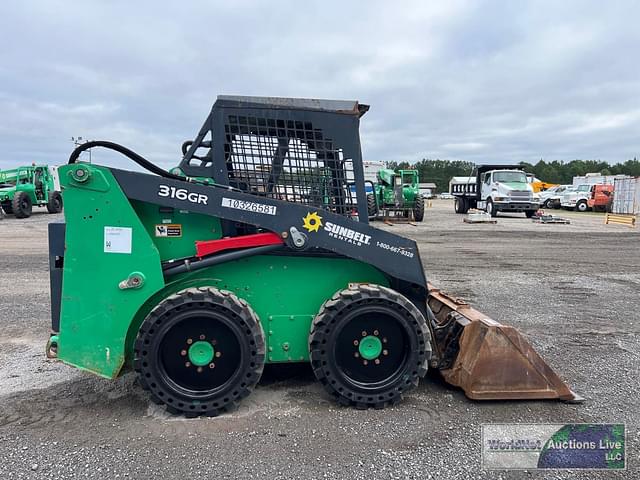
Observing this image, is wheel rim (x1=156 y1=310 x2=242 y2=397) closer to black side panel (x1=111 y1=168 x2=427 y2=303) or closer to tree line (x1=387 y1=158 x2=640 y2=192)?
black side panel (x1=111 y1=168 x2=427 y2=303)

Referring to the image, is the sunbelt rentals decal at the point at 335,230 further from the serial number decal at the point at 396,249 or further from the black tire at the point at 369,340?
the black tire at the point at 369,340

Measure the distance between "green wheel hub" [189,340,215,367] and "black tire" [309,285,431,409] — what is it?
2.44 feet

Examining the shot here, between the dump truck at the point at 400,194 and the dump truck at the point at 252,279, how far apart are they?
20.0m

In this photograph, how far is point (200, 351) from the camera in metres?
3.34

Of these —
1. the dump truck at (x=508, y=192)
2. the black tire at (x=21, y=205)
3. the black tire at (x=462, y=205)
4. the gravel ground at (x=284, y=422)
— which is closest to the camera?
the gravel ground at (x=284, y=422)

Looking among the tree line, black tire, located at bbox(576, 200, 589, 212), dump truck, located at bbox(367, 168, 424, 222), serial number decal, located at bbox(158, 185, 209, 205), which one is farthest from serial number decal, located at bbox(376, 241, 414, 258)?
the tree line

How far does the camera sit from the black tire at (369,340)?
3.42 meters

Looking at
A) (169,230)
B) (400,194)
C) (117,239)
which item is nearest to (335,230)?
(169,230)

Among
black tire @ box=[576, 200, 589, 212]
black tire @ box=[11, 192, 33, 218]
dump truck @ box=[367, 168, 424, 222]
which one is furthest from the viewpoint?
black tire @ box=[576, 200, 589, 212]

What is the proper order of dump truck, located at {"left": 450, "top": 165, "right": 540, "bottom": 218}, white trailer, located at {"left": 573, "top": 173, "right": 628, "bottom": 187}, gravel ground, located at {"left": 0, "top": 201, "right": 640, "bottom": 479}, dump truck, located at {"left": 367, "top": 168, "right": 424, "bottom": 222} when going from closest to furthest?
gravel ground, located at {"left": 0, "top": 201, "right": 640, "bottom": 479}, dump truck, located at {"left": 367, "top": 168, "right": 424, "bottom": 222}, dump truck, located at {"left": 450, "top": 165, "right": 540, "bottom": 218}, white trailer, located at {"left": 573, "top": 173, "right": 628, "bottom": 187}

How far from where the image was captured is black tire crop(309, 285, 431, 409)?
3.42m

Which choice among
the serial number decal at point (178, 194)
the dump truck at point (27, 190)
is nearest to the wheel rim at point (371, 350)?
the serial number decal at point (178, 194)

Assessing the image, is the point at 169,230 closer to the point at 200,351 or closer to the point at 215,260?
the point at 215,260

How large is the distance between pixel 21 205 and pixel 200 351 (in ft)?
75.5
